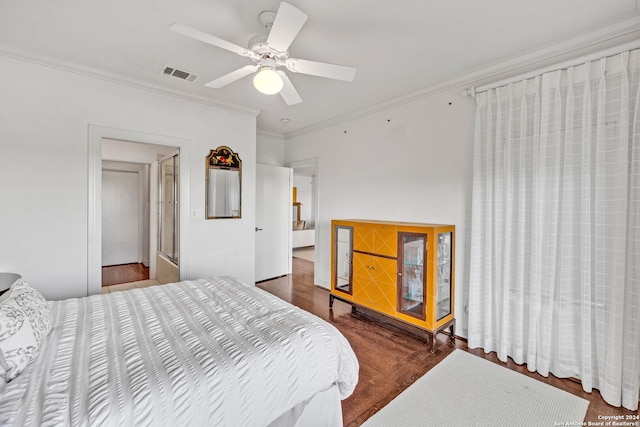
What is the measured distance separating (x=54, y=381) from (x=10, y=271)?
2.04 m

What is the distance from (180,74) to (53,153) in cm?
133

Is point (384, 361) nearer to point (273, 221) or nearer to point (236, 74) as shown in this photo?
point (236, 74)

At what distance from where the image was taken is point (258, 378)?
124cm

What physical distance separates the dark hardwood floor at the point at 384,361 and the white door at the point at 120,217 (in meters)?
3.87

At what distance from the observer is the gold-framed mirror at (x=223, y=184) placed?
3457 millimetres

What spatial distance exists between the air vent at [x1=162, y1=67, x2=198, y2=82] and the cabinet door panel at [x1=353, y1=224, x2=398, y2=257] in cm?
229

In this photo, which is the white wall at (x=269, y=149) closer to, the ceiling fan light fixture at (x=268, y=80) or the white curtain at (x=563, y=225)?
the ceiling fan light fixture at (x=268, y=80)

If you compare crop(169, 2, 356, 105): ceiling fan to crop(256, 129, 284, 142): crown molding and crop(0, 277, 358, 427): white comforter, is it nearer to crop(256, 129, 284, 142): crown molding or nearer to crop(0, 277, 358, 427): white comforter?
crop(0, 277, 358, 427): white comforter

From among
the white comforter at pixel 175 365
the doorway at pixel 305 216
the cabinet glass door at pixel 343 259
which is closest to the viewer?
the white comforter at pixel 175 365

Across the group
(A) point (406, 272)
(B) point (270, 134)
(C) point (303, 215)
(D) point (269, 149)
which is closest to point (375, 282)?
(A) point (406, 272)

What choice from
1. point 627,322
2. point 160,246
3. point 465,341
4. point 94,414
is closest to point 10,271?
point 160,246

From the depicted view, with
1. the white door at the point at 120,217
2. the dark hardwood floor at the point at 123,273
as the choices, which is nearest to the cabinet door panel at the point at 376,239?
the dark hardwood floor at the point at 123,273

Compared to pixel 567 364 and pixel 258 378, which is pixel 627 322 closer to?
pixel 567 364

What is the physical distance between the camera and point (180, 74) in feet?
9.05
